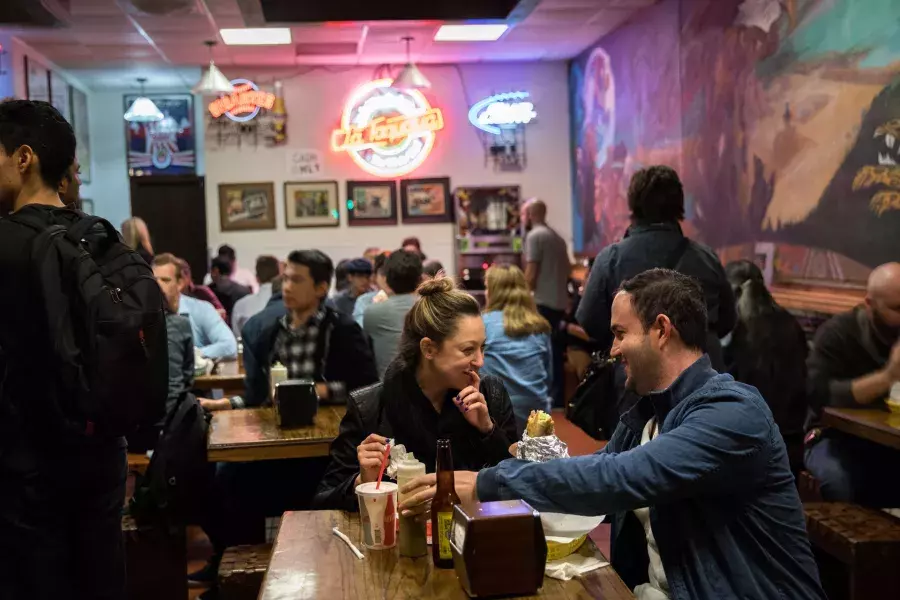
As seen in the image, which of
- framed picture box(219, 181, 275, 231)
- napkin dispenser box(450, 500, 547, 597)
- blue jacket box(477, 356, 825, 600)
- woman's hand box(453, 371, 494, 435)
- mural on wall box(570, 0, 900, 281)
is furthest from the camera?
framed picture box(219, 181, 275, 231)

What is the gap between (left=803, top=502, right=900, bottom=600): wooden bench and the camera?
9.98 ft

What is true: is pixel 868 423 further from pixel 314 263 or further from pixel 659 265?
pixel 314 263

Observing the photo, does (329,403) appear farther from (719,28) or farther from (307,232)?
(307,232)

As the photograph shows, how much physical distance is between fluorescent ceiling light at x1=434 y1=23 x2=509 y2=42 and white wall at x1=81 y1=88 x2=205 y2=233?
14.0 ft

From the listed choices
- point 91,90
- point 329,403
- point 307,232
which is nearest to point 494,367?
point 329,403

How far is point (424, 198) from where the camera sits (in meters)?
10.4

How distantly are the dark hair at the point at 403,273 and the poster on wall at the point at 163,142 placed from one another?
7684mm

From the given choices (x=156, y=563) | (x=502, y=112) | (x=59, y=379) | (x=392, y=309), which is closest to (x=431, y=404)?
(x=59, y=379)

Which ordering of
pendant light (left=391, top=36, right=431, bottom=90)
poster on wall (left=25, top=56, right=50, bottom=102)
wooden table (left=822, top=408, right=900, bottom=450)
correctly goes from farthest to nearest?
poster on wall (left=25, top=56, right=50, bottom=102), pendant light (left=391, top=36, right=431, bottom=90), wooden table (left=822, top=408, right=900, bottom=450)

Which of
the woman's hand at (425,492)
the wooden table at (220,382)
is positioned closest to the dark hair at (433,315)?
the woman's hand at (425,492)

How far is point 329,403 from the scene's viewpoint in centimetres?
383

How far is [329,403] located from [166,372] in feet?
5.61

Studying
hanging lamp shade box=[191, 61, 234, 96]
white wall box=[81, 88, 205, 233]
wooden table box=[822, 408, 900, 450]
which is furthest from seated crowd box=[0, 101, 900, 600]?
white wall box=[81, 88, 205, 233]

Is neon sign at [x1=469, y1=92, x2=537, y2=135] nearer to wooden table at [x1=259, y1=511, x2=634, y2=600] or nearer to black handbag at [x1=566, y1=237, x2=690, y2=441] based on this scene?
black handbag at [x1=566, y1=237, x2=690, y2=441]
